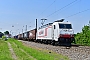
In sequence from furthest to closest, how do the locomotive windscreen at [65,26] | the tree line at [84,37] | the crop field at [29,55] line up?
the tree line at [84,37], the locomotive windscreen at [65,26], the crop field at [29,55]

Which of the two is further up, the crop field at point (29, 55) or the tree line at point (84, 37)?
the tree line at point (84, 37)

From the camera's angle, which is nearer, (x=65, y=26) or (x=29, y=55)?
(x=29, y=55)

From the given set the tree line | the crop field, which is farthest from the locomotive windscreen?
the tree line

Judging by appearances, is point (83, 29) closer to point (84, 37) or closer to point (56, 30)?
point (84, 37)

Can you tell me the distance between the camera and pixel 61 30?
104 feet

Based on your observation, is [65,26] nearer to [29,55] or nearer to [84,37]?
[29,55]

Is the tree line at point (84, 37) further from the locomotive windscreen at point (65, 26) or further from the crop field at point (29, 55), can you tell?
the crop field at point (29, 55)

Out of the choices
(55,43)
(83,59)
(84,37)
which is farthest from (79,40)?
(83,59)

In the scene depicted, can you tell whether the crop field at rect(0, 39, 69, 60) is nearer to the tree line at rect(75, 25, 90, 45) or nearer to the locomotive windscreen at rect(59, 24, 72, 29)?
the locomotive windscreen at rect(59, 24, 72, 29)

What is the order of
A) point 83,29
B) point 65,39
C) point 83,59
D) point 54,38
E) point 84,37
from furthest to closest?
1. point 83,29
2. point 84,37
3. point 54,38
4. point 65,39
5. point 83,59

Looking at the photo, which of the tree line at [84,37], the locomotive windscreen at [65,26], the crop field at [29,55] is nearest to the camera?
the crop field at [29,55]

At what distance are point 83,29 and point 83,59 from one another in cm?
3856

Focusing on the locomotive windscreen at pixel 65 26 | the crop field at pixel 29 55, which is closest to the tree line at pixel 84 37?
the locomotive windscreen at pixel 65 26

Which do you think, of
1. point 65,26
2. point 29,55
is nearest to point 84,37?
point 65,26
